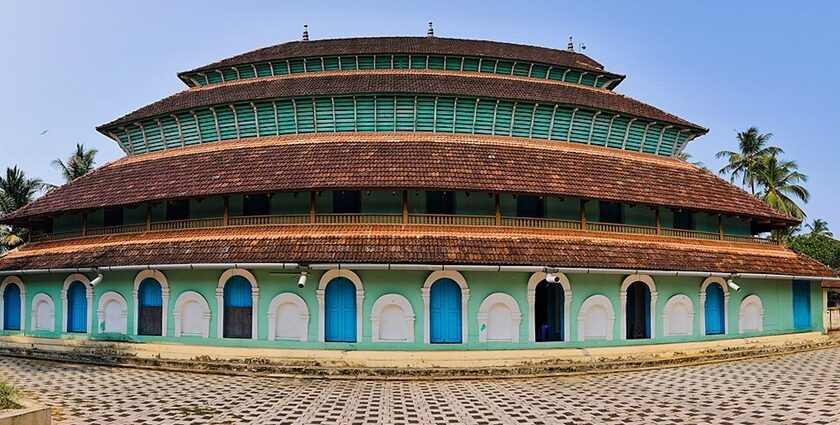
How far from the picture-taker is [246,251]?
15656mm

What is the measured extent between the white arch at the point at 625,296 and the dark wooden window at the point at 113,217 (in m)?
15.9

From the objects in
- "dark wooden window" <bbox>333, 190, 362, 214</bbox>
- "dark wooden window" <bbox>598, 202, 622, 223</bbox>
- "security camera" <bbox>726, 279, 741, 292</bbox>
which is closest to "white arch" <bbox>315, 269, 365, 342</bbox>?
"dark wooden window" <bbox>333, 190, 362, 214</bbox>

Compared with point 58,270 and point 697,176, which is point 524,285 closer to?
point 697,176

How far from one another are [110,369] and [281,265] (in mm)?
5550

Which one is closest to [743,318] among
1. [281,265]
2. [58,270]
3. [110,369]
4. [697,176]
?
[697,176]

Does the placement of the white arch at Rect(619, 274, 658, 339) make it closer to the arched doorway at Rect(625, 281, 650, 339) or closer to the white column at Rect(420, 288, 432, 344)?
the arched doorway at Rect(625, 281, 650, 339)

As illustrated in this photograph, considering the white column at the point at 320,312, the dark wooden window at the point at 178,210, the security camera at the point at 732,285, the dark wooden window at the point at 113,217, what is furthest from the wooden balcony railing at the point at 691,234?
the dark wooden window at the point at 113,217

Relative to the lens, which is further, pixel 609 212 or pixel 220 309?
pixel 609 212

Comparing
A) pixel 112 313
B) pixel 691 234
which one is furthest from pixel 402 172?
pixel 112 313

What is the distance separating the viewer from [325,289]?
15734 millimetres

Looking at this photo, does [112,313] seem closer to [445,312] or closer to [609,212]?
[445,312]

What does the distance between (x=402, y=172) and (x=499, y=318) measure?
15.4 feet

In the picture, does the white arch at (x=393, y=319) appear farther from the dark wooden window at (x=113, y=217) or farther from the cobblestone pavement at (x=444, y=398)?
the dark wooden window at (x=113, y=217)

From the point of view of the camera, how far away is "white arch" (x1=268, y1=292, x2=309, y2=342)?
15.8 metres
